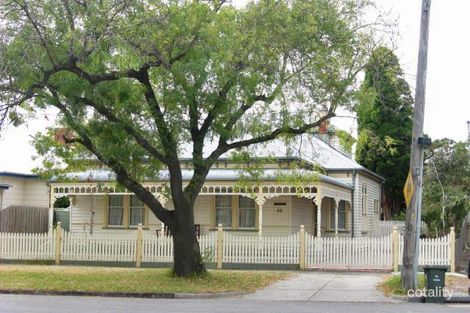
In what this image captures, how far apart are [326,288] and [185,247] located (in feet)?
Result: 13.5

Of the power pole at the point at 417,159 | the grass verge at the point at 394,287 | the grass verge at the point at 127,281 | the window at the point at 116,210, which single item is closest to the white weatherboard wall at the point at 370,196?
the window at the point at 116,210

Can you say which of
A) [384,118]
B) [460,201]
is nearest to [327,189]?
[460,201]

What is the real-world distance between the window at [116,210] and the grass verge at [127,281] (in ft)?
23.1

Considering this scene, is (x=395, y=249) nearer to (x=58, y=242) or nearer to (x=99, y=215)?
(x=58, y=242)

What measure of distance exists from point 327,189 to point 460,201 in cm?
972

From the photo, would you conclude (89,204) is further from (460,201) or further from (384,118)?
(384,118)

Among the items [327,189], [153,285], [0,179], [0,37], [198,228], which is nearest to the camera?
[0,37]

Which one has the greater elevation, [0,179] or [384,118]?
[384,118]

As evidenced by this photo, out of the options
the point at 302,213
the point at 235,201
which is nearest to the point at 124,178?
the point at 235,201

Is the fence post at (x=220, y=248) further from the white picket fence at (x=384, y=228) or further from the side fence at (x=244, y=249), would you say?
the white picket fence at (x=384, y=228)

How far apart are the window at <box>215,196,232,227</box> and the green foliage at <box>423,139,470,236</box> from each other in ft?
34.1

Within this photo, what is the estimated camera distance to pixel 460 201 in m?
32.3

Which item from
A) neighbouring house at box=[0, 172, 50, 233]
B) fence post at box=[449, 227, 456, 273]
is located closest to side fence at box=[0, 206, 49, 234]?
neighbouring house at box=[0, 172, 50, 233]

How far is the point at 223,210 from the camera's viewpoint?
91.9 ft
